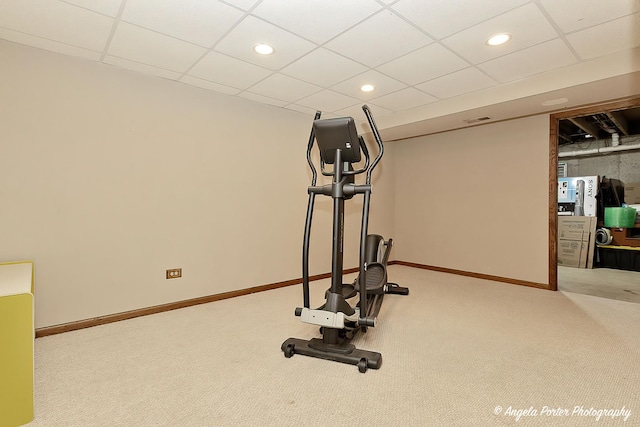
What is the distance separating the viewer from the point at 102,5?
2.02 m

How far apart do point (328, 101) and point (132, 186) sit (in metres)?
2.31

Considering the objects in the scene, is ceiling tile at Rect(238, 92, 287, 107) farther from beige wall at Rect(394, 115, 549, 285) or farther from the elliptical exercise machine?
beige wall at Rect(394, 115, 549, 285)

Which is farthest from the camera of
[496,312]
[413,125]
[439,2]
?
[413,125]

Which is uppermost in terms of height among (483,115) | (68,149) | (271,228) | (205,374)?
(483,115)

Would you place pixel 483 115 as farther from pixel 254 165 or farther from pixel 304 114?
pixel 254 165

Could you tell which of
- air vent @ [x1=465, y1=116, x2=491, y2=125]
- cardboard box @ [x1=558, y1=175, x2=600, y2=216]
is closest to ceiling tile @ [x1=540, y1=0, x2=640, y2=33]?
air vent @ [x1=465, y1=116, x2=491, y2=125]

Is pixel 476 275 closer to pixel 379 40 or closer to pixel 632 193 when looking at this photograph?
pixel 379 40

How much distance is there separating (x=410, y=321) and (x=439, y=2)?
8.14 ft

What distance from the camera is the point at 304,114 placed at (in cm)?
438

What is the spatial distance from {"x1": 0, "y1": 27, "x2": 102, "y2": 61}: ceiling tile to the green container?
26.6ft

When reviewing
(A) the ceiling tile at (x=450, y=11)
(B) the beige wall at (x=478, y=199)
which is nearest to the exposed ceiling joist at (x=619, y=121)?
(B) the beige wall at (x=478, y=199)

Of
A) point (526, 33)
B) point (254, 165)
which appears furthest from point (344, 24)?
point (254, 165)

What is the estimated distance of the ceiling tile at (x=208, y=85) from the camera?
3211 millimetres

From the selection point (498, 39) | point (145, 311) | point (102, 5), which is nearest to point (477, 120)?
point (498, 39)
